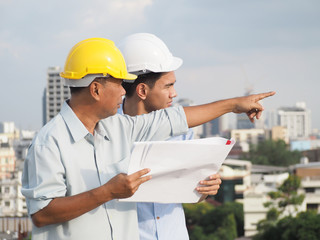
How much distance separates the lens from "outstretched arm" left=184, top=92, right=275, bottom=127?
2027 millimetres

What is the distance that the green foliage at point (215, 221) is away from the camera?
31.0 metres

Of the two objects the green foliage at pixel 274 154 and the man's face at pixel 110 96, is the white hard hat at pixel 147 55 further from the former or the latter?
the green foliage at pixel 274 154

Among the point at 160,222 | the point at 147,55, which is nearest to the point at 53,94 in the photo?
the point at 147,55

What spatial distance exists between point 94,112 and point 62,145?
14 cm

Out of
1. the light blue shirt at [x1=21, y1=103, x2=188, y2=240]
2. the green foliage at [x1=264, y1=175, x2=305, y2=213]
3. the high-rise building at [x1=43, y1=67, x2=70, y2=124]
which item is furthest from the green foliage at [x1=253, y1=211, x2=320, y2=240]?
the high-rise building at [x1=43, y1=67, x2=70, y2=124]

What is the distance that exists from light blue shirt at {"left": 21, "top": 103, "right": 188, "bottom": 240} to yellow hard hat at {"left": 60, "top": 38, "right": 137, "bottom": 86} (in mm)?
92

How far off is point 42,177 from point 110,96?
0.29 meters

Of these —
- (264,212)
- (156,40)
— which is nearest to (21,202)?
(264,212)

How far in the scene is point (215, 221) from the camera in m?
32.6

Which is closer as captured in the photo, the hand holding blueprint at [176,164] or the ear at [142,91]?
the hand holding blueprint at [176,164]

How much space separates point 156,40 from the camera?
2430 millimetres

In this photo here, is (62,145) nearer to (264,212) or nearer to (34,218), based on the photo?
(34,218)

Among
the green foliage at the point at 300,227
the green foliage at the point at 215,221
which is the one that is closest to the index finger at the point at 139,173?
the green foliage at the point at 300,227

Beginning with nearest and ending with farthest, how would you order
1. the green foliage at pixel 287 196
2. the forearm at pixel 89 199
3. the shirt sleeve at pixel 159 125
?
the forearm at pixel 89 199 → the shirt sleeve at pixel 159 125 → the green foliage at pixel 287 196
